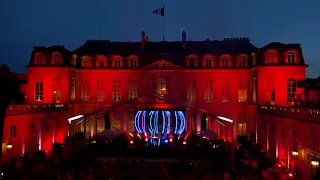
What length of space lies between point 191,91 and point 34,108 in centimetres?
1978

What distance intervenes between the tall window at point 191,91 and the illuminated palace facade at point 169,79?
0.12 meters

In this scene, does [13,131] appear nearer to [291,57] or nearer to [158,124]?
[158,124]

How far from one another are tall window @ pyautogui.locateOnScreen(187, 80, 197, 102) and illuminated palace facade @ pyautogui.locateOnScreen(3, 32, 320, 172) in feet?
0.39

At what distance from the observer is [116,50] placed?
54.2 meters

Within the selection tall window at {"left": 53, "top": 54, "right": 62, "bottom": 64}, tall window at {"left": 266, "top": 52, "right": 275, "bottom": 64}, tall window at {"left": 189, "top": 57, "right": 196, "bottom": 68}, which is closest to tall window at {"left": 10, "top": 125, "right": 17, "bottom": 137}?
tall window at {"left": 53, "top": 54, "right": 62, "bottom": 64}

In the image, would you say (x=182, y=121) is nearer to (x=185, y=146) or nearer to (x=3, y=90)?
(x=185, y=146)

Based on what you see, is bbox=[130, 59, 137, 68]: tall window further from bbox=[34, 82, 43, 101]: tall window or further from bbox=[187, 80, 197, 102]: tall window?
bbox=[34, 82, 43, 101]: tall window

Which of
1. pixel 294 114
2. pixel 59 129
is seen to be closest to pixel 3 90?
pixel 294 114

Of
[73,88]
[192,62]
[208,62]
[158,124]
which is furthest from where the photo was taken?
[192,62]

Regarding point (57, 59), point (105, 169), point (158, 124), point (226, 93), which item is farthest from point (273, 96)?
point (105, 169)

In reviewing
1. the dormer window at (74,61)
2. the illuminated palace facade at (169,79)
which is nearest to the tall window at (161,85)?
the illuminated palace facade at (169,79)

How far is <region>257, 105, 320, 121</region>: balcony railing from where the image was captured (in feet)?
89.5

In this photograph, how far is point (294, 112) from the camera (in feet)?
104

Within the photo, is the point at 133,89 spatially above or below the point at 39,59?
below
